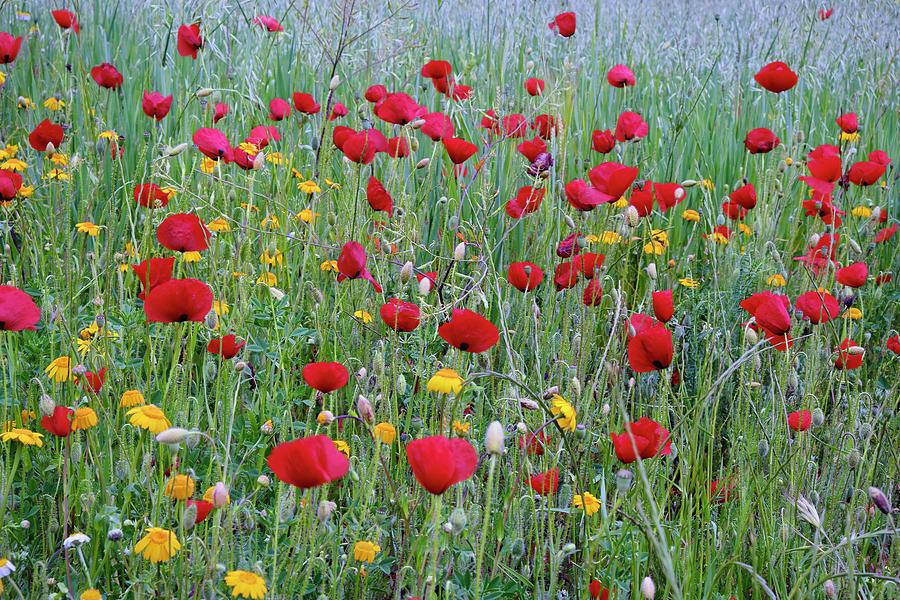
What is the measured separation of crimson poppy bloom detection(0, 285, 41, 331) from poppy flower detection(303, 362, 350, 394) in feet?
1.27

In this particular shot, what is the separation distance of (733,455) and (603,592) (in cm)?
50

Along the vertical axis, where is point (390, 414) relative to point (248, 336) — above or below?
below

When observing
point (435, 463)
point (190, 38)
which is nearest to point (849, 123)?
point (190, 38)

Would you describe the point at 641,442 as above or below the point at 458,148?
below

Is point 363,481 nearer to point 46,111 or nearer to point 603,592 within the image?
point 603,592

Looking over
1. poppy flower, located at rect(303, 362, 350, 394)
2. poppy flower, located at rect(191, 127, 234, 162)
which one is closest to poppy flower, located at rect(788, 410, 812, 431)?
poppy flower, located at rect(303, 362, 350, 394)

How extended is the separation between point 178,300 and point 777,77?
1875 mm

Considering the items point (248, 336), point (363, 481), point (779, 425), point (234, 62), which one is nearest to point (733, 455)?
point (779, 425)

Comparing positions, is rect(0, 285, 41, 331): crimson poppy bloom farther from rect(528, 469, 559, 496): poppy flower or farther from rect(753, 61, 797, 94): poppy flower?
rect(753, 61, 797, 94): poppy flower

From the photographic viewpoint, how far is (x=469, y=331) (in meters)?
1.13

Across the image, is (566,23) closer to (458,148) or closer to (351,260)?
(458,148)

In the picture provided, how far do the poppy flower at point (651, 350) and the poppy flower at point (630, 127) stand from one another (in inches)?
42.1

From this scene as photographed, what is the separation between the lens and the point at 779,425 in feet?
4.95

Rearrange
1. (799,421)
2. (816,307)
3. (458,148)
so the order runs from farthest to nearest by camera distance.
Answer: (458,148) → (816,307) → (799,421)
